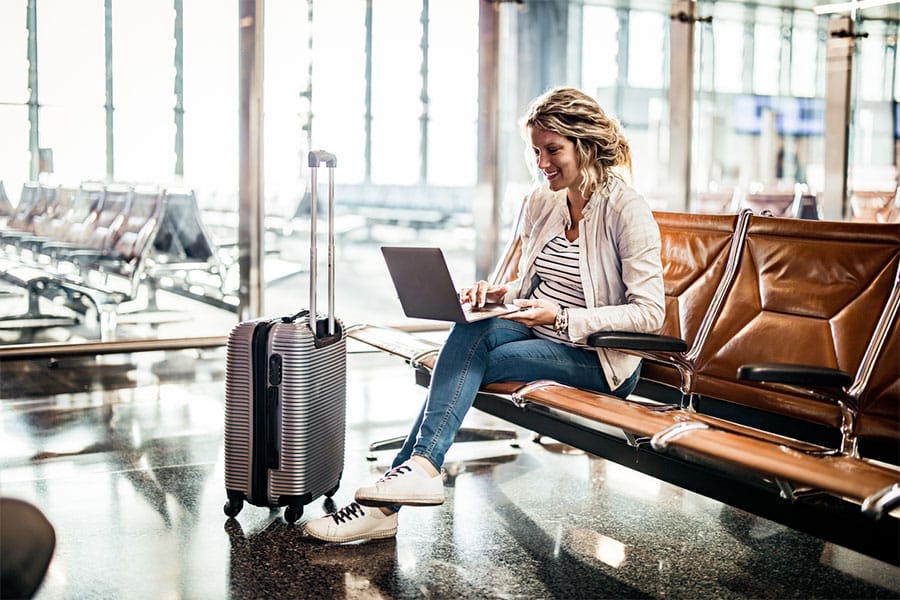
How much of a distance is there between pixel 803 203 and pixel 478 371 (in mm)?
4503

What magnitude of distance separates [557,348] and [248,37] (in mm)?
3478

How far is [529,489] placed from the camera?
11.4ft

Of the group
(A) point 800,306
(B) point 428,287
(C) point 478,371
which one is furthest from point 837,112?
(B) point 428,287

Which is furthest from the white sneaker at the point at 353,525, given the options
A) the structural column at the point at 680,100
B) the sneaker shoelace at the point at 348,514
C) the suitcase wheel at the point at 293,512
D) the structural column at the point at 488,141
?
the structural column at the point at 680,100

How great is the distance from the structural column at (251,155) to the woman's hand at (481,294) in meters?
3.01

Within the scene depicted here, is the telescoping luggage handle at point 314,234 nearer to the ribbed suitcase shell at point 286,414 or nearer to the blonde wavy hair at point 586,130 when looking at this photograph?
the ribbed suitcase shell at point 286,414

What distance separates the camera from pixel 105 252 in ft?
19.1

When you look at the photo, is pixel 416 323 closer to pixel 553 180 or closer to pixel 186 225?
pixel 186 225

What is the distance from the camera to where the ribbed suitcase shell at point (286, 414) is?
296 cm

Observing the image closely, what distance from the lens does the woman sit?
9.44ft

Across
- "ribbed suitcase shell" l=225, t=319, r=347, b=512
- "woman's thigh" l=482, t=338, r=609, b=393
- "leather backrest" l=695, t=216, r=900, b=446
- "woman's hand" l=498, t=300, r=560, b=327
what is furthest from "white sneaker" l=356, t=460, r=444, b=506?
"leather backrest" l=695, t=216, r=900, b=446

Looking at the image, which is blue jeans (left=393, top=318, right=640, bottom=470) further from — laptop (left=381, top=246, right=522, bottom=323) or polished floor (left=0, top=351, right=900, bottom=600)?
polished floor (left=0, top=351, right=900, bottom=600)

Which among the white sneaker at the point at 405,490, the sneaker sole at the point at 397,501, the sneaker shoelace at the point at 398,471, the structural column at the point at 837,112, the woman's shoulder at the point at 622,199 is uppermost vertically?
the structural column at the point at 837,112

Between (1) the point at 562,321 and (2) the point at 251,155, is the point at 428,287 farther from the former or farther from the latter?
(2) the point at 251,155
